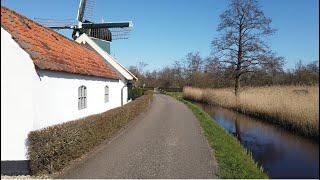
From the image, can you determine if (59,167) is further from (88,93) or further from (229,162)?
(88,93)

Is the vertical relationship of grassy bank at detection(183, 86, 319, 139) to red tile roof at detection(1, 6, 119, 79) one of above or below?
below

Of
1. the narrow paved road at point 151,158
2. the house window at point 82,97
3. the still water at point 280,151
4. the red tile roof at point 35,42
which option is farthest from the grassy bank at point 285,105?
the house window at point 82,97

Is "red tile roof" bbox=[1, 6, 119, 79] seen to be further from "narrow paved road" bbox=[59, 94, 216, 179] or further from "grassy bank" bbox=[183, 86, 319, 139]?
"grassy bank" bbox=[183, 86, 319, 139]

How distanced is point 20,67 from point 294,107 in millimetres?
11248

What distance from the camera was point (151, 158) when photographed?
1056 centimetres

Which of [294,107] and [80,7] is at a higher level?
[80,7]

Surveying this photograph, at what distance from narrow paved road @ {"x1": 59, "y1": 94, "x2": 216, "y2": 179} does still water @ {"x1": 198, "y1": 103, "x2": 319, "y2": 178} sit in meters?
1.99

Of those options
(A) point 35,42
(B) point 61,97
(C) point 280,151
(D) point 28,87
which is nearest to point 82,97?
(B) point 61,97

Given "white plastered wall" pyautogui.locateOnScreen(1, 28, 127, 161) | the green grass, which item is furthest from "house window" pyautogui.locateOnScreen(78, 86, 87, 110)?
the green grass

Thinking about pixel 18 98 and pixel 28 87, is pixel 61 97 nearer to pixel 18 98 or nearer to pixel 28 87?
pixel 28 87

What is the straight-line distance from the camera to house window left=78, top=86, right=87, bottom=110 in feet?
46.1

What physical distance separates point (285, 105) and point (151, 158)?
930 centimetres

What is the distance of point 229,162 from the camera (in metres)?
9.95

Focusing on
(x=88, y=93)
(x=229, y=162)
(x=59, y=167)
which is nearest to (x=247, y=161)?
(x=229, y=162)
